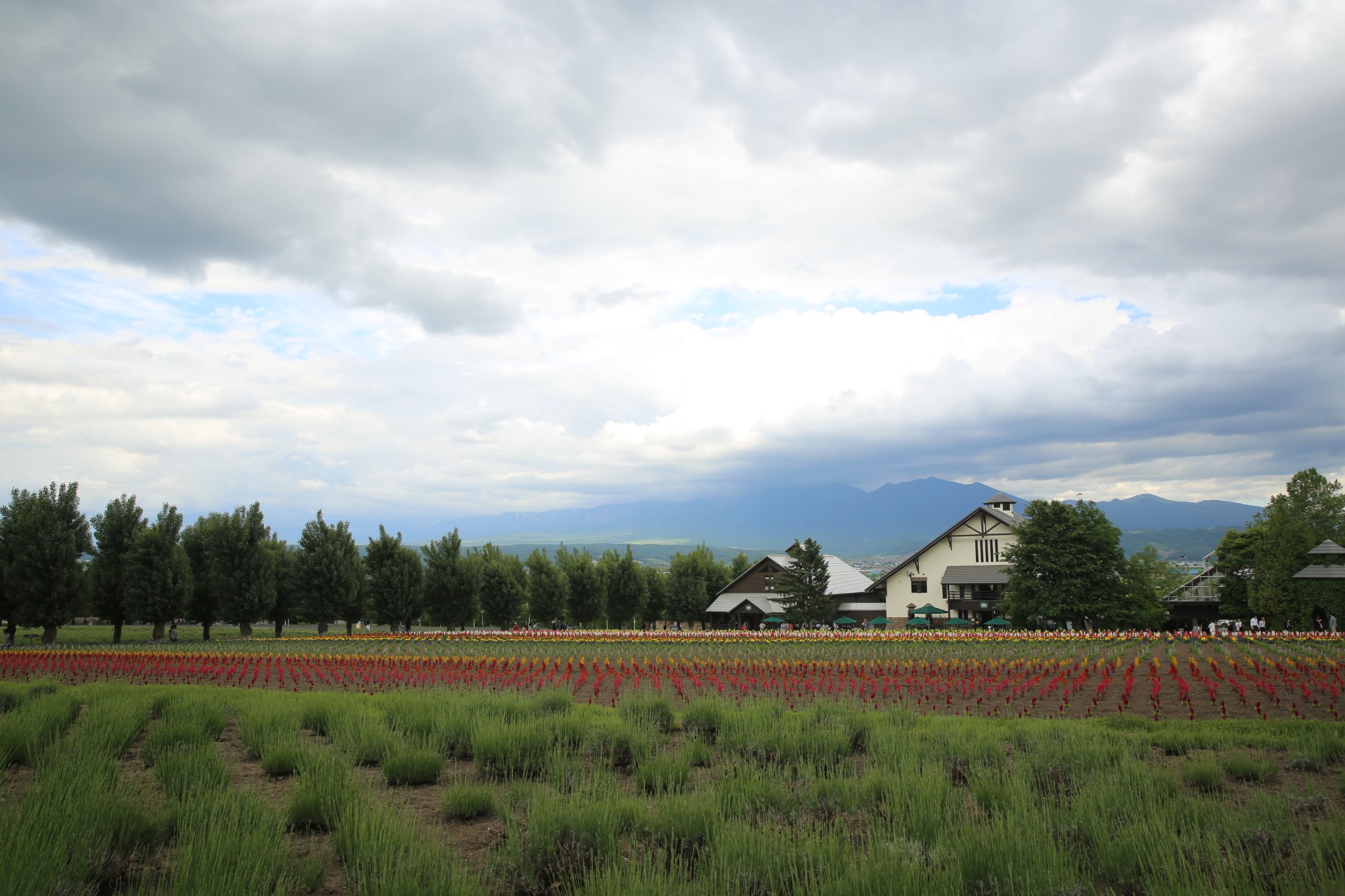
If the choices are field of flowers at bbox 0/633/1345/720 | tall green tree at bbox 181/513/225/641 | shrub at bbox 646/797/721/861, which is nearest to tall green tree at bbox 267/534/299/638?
tall green tree at bbox 181/513/225/641

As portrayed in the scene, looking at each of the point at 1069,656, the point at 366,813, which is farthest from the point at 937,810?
the point at 1069,656

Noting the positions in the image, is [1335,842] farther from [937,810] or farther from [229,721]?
[229,721]

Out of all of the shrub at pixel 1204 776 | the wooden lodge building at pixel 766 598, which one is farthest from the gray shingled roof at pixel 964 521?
the shrub at pixel 1204 776

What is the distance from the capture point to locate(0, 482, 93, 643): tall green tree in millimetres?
41969

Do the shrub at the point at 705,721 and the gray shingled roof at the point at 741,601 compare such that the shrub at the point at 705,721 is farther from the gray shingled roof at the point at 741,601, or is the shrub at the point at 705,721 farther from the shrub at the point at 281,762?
the gray shingled roof at the point at 741,601

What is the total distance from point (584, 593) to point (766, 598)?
17.9 m

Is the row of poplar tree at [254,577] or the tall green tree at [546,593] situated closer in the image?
the row of poplar tree at [254,577]

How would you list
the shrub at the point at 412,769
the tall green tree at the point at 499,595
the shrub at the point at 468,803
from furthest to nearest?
the tall green tree at the point at 499,595, the shrub at the point at 412,769, the shrub at the point at 468,803

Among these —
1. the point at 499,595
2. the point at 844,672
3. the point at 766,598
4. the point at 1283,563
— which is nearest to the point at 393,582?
the point at 499,595

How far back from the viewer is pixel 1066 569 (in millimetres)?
46438

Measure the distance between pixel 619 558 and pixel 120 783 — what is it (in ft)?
217

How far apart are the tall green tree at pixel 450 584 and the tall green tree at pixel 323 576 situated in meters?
5.98

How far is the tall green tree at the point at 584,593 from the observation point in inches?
2625

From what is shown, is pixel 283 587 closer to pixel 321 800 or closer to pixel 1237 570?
pixel 321 800
